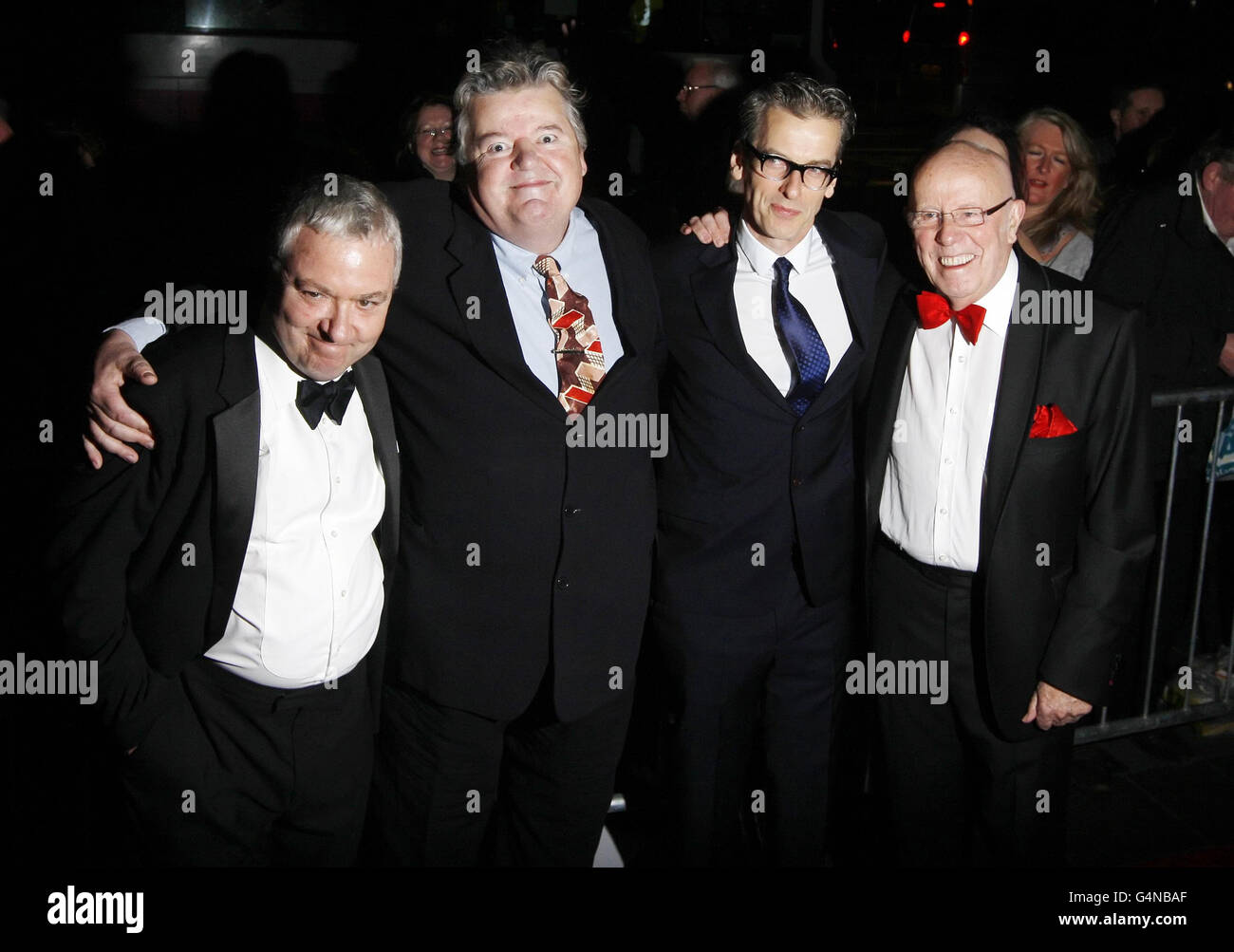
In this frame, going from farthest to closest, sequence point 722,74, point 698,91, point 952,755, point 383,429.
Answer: point 722,74 → point 698,91 → point 952,755 → point 383,429

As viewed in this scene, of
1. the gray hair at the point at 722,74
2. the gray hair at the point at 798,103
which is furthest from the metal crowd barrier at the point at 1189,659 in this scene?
the gray hair at the point at 722,74

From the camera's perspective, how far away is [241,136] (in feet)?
22.0

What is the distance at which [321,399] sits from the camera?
2.30 metres

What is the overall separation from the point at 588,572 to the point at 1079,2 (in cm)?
1667

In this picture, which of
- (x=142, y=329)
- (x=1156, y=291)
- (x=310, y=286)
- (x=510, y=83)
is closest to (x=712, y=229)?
(x=510, y=83)

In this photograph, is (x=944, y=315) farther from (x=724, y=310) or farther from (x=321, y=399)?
(x=321, y=399)

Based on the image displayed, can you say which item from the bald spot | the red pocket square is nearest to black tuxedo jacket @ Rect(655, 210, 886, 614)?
the bald spot

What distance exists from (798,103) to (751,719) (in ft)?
5.41

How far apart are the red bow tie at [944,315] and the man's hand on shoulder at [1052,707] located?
3.03 feet

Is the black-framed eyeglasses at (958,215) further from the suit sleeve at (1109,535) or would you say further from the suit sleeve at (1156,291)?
the suit sleeve at (1156,291)

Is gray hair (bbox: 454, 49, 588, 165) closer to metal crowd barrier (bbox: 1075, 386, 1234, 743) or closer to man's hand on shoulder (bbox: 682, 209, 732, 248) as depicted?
man's hand on shoulder (bbox: 682, 209, 732, 248)

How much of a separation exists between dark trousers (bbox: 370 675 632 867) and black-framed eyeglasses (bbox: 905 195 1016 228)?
56.4 inches

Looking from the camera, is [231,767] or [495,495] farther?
[495,495]
